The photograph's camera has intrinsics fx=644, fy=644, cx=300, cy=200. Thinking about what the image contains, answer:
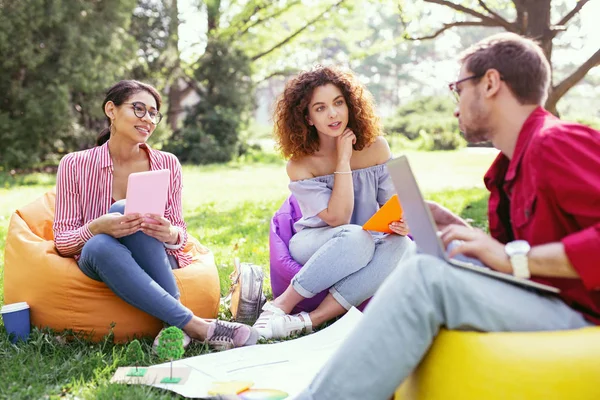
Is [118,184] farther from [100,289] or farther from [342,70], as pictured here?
[342,70]

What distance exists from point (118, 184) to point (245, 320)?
0.98 metres

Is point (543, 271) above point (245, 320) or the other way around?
above

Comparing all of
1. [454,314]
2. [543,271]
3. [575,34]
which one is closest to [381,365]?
[454,314]

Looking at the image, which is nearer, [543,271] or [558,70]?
[543,271]

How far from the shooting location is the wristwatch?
1.77 m

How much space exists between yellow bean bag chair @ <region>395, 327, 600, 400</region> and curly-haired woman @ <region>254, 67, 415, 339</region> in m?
1.42

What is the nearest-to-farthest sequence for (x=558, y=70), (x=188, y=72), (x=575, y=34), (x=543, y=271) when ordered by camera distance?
(x=543, y=271) < (x=188, y=72) < (x=575, y=34) < (x=558, y=70)

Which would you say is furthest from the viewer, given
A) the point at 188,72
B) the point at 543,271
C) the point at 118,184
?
the point at 188,72

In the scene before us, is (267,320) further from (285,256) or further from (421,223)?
(421,223)

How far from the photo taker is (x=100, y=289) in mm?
3021

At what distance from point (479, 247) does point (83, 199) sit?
2.09 m

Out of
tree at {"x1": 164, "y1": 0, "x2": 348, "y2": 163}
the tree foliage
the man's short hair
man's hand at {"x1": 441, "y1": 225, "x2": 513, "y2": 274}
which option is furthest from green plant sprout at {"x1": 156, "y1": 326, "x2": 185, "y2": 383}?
tree at {"x1": 164, "y1": 0, "x2": 348, "y2": 163}

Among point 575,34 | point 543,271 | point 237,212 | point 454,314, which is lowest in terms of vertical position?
point 237,212

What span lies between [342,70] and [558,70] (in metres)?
38.9
